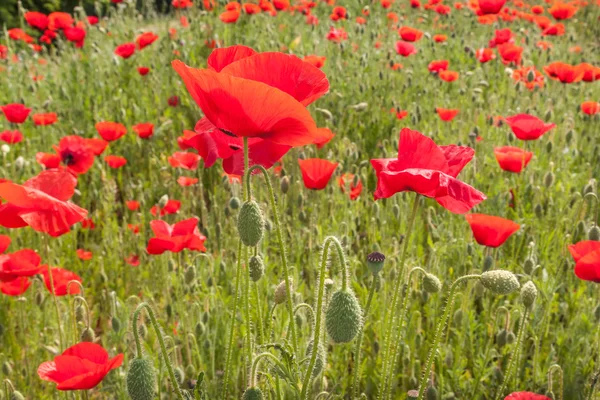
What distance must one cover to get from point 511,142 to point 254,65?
10.1ft

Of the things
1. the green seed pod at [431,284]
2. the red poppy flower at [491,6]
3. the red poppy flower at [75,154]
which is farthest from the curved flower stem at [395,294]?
the red poppy flower at [491,6]

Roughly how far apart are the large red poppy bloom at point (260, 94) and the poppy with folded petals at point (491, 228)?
0.90 metres

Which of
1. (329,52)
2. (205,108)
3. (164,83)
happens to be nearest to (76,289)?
(205,108)

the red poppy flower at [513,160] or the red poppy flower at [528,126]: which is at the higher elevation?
the red poppy flower at [528,126]

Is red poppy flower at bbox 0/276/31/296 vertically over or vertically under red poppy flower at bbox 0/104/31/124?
under

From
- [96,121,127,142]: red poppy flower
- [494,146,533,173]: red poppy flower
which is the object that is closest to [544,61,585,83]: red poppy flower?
[494,146,533,173]: red poppy flower

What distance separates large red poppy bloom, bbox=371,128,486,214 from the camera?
1280mm

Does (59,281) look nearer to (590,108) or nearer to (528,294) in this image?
(528,294)

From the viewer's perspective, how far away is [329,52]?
5.61 m

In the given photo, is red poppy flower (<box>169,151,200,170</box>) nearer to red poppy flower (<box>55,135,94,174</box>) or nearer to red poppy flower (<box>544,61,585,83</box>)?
red poppy flower (<box>55,135,94,174</box>)

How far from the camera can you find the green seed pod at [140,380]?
119 centimetres

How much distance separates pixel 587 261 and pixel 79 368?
4.39ft

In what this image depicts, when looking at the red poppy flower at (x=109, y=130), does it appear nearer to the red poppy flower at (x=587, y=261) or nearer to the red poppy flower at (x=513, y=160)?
the red poppy flower at (x=513, y=160)

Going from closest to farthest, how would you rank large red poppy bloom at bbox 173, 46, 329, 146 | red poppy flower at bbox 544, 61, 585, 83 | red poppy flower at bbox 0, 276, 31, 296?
large red poppy bloom at bbox 173, 46, 329, 146 → red poppy flower at bbox 0, 276, 31, 296 → red poppy flower at bbox 544, 61, 585, 83
